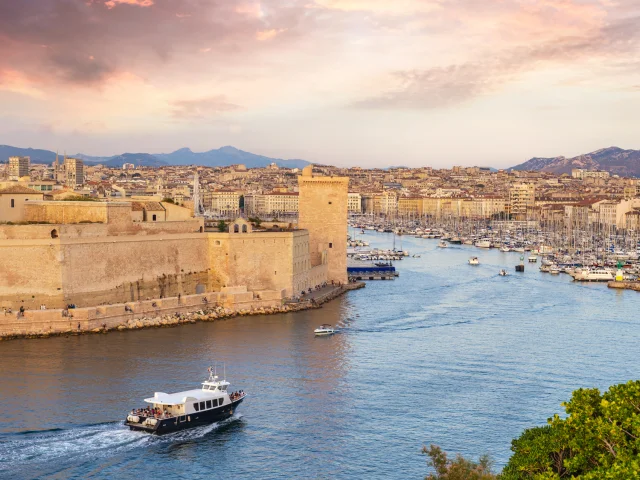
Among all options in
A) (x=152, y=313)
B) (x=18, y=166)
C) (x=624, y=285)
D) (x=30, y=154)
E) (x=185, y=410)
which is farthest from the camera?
(x=30, y=154)

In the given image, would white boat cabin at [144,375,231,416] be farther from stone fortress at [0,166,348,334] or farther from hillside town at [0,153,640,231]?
hillside town at [0,153,640,231]

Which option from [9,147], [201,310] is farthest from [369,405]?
[9,147]

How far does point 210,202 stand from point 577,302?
56880 mm

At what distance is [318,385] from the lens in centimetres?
1391

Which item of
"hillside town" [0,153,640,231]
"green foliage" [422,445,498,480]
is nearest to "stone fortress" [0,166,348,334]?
"hillside town" [0,153,640,231]

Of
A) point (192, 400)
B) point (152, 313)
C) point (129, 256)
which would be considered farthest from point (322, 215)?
point (192, 400)

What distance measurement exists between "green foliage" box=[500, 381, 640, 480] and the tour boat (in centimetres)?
586

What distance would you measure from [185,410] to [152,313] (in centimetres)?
731

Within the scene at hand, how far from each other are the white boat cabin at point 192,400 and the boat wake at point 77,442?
0.32 m

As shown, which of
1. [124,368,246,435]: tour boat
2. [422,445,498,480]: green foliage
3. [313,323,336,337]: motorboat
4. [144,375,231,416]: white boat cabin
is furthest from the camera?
[313,323,336,337]: motorboat

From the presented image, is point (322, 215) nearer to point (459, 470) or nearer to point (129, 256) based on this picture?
point (129, 256)

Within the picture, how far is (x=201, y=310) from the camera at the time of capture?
20016mm

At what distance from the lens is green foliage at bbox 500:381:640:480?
5.88m

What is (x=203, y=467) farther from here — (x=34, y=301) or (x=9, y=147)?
(x=9, y=147)
